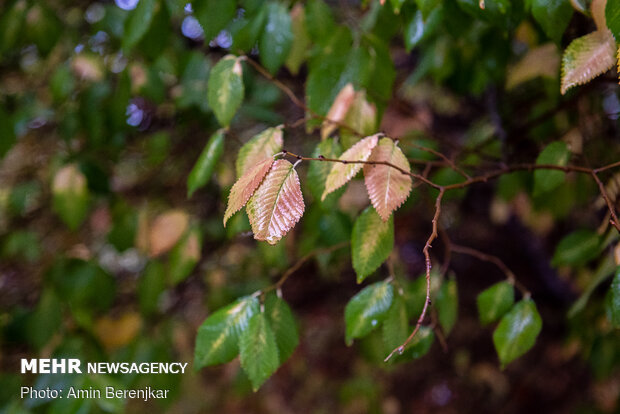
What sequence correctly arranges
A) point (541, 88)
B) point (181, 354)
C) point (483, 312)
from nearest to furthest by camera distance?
1. point (483, 312)
2. point (541, 88)
3. point (181, 354)

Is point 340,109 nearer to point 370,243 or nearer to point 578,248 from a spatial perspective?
point 370,243

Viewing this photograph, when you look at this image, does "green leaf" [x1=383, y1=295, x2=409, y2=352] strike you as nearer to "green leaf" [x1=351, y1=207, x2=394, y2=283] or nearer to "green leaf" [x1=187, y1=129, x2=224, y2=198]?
"green leaf" [x1=351, y1=207, x2=394, y2=283]

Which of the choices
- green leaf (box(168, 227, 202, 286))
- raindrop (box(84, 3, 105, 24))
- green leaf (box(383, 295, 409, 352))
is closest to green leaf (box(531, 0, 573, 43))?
green leaf (box(383, 295, 409, 352))

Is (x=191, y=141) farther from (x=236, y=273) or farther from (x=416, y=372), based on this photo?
(x=416, y=372)

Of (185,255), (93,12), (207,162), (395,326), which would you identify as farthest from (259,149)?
(93,12)

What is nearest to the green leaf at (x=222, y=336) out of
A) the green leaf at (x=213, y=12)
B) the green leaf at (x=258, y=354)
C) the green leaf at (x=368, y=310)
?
the green leaf at (x=258, y=354)

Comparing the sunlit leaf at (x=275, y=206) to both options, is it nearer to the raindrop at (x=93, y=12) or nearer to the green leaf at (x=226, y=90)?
the green leaf at (x=226, y=90)

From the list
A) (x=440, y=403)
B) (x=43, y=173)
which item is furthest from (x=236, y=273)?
(x=440, y=403)
